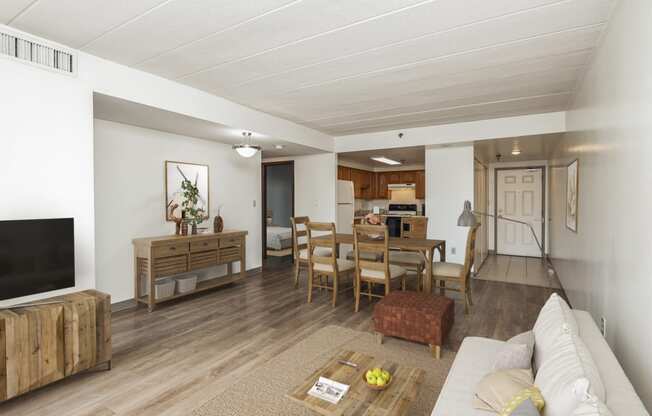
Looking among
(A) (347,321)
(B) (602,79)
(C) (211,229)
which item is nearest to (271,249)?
(C) (211,229)

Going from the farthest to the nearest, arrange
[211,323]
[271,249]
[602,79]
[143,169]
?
[271,249], [143,169], [211,323], [602,79]

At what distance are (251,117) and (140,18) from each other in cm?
220

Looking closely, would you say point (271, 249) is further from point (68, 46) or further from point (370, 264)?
point (68, 46)

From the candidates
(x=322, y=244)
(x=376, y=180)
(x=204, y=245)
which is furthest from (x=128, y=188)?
(x=376, y=180)

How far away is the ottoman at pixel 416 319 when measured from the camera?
283 centimetres

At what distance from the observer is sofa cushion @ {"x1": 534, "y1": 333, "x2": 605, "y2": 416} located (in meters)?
1.05

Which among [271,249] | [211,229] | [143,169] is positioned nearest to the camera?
[143,169]

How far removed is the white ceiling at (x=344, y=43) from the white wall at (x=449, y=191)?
1.81 m

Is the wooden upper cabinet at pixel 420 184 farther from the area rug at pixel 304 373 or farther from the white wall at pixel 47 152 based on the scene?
the white wall at pixel 47 152

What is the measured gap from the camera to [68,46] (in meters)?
2.72

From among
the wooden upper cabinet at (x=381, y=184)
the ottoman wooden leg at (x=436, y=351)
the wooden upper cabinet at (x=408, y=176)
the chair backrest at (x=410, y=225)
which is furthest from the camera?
the wooden upper cabinet at (x=381, y=184)

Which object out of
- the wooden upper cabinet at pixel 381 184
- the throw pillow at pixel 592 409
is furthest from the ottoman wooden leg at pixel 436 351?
the wooden upper cabinet at pixel 381 184

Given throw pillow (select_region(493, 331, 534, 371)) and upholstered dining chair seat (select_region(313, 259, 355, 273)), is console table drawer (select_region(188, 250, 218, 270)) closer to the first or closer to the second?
upholstered dining chair seat (select_region(313, 259, 355, 273))

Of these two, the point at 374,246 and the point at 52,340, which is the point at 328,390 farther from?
the point at 374,246
